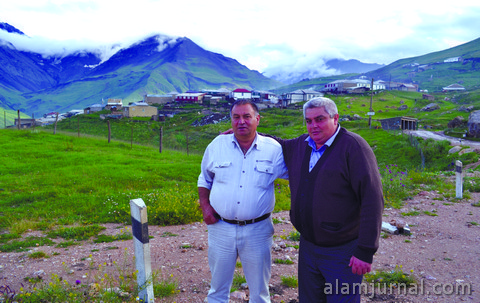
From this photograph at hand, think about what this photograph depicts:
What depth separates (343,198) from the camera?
118 inches

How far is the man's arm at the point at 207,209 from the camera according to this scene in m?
3.66

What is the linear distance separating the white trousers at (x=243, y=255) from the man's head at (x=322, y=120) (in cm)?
115

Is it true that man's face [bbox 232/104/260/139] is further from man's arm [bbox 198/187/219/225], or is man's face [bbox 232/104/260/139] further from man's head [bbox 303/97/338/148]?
man's arm [bbox 198/187/219/225]

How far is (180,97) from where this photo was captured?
354ft

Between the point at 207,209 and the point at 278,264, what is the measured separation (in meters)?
2.34

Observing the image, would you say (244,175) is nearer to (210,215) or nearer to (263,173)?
(263,173)

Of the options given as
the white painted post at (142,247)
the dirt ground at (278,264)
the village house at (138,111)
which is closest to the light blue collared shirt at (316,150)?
the white painted post at (142,247)

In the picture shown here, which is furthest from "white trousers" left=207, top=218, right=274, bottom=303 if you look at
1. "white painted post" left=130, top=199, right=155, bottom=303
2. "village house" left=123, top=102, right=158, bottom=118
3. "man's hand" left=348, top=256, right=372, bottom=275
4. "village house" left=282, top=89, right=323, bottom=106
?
"village house" left=282, top=89, right=323, bottom=106

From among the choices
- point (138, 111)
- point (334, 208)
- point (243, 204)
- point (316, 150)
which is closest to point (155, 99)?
point (138, 111)

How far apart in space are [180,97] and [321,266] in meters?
109

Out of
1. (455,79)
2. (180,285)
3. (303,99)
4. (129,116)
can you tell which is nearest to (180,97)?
(129,116)

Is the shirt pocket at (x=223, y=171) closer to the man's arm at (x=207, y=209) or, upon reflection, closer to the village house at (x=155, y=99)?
the man's arm at (x=207, y=209)

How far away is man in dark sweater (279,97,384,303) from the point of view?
2.87m

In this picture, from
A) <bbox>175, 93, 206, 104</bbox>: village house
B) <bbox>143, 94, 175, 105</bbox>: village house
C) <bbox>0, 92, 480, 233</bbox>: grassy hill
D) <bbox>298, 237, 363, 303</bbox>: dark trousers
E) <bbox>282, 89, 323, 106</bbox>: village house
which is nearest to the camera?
<bbox>298, 237, 363, 303</bbox>: dark trousers
